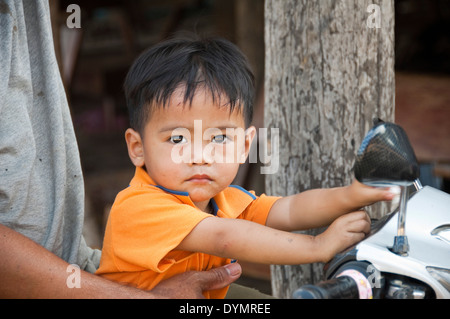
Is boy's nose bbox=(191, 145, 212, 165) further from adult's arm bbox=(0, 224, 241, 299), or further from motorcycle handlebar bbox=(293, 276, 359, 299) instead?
motorcycle handlebar bbox=(293, 276, 359, 299)

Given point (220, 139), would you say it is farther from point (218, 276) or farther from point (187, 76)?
point (218, 276)

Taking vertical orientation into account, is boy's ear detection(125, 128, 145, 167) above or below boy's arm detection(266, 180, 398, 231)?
above

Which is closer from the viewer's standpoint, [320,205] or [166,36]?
[320,205]

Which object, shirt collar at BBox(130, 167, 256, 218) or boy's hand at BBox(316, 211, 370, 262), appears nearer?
boy's hand at BBox(316, 211, 370, 262)

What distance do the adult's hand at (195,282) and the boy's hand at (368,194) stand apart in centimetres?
41

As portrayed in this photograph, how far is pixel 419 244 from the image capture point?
4.16 ft

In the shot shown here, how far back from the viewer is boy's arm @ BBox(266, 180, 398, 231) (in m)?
1.43

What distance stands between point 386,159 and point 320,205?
0.58m

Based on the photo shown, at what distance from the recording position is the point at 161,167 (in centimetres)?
157

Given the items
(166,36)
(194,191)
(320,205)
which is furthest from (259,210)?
(166,36)

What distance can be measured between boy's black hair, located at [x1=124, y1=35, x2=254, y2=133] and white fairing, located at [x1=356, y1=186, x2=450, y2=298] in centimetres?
58

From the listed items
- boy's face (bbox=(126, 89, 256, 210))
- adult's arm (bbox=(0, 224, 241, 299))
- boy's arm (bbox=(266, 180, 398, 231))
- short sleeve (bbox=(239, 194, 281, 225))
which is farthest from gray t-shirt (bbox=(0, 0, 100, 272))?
boy's arm (bbox=(266, 180, 398, 231))
